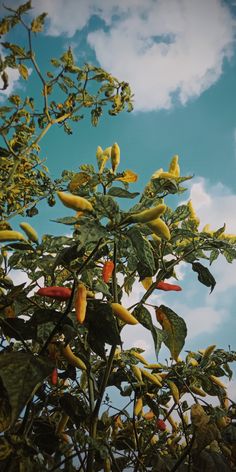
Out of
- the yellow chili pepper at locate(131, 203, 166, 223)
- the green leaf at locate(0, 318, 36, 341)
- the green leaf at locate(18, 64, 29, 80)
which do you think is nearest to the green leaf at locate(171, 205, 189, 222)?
the yellow chili pepper at locate(131, 203, 166, 223)

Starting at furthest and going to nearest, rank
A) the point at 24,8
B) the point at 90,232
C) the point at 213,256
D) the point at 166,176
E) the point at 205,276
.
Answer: the point at 24,8 < the point at 213,256 < the point at 205,276 < the point at 166,176 < the point at 90,232

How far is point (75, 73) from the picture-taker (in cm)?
268

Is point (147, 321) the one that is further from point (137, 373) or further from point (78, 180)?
point (78, 180)

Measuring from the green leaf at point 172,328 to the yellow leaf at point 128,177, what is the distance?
21.2 inches

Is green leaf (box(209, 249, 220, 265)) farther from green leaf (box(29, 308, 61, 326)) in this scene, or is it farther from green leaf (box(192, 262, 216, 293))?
green leaf (box(29, 308, 61, 326))

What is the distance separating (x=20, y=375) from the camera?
73cm

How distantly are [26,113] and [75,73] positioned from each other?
20.4 inches

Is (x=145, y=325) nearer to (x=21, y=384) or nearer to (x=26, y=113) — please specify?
(x=21, y=384)

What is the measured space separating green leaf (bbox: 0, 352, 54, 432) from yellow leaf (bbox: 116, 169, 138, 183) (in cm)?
82

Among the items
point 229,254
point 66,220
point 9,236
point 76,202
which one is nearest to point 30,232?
point 9,236

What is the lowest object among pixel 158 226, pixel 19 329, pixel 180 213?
pixel 19 329

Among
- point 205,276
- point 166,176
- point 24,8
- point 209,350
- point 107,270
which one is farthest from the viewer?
point 24,8

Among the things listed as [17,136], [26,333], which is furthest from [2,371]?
[17,136]

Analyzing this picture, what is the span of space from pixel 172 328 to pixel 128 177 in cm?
63
